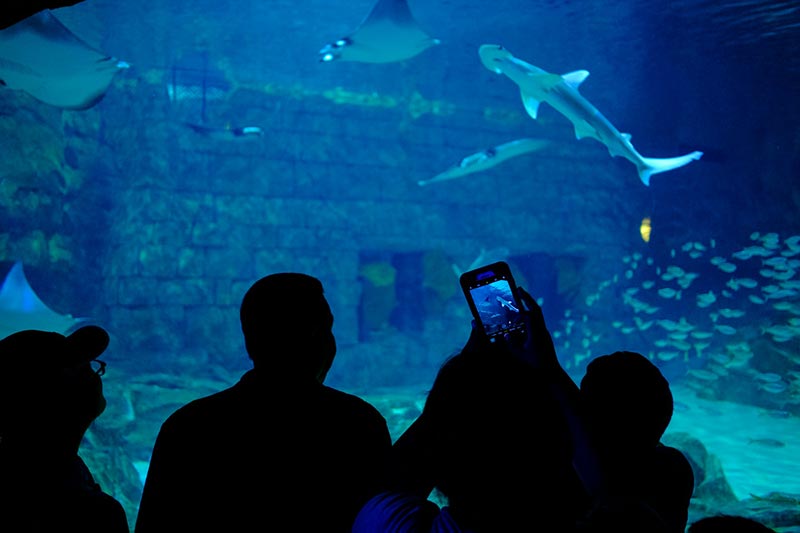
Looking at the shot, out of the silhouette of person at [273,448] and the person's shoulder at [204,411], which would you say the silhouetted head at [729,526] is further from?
the person's shoulder at [204,411]

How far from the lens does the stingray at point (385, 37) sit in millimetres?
9789

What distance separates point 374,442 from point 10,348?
39.2 inches

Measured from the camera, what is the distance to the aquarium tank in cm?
1138

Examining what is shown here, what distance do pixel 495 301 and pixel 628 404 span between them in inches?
16.0

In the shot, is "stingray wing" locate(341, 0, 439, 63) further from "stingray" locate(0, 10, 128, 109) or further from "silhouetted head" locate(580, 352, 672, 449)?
"silhouetted head" locate(580, 352, 672, 449)

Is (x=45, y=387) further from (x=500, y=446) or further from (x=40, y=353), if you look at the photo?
(x=500, y=446)

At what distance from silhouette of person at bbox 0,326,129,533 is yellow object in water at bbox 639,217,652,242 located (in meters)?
17.4

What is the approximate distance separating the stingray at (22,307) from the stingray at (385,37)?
6051 mm

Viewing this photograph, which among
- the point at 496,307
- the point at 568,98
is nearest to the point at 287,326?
the point at 496,307

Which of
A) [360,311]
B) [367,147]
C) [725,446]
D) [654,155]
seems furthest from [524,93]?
[654,155]

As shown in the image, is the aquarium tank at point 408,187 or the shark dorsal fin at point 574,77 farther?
the aquarium tank at point 408,187

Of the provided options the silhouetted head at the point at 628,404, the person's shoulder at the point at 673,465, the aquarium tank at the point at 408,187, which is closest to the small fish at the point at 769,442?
the aquarium tank at the point at 408,187

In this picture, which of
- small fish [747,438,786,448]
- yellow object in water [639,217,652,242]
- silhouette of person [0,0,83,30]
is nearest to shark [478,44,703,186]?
silhouette of person [0,0,83,30]

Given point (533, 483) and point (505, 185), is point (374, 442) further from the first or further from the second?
point (505, 185)
